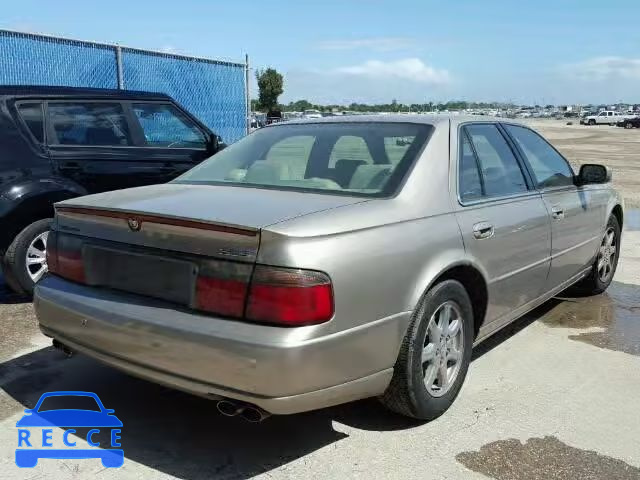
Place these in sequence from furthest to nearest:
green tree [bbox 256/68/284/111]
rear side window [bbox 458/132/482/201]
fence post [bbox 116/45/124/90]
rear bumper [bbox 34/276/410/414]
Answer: green tree [bbox 256/68/284/111]
fence post [bbox 116/45/124/90]
rear side window [bbox 458/132/482/201]
rear bumper [bbox 34/276/410/414]

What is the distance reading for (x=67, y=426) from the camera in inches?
128

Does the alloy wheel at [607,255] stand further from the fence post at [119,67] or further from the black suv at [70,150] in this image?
the fence post at [119,67]

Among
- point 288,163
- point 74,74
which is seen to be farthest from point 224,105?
point 288,163

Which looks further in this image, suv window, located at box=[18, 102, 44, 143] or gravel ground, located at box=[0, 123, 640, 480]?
suv window, located at box=[18, 102, 44, 143]

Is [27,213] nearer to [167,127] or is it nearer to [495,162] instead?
[167,127]

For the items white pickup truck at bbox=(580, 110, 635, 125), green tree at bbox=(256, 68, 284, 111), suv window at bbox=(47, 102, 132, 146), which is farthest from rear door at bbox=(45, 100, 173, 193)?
white pickup truck at bbox=(580, 110, 635, 125)

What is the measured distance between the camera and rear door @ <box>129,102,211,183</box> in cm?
648

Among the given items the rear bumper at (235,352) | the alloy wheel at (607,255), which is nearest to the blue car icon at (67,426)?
the rear bumper at (235,352)

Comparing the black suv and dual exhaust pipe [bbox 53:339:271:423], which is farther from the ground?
the black suv

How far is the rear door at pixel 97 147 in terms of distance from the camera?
5.72m

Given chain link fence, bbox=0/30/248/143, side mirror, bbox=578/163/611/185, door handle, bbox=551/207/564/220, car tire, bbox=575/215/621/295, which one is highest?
chain link fence, bbox=0/30/248/143

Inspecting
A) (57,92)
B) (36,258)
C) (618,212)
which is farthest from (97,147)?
(618,212)

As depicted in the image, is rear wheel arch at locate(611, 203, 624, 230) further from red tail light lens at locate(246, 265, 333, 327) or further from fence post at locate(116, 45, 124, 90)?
fence post at locate(116, 45, 124, 90)

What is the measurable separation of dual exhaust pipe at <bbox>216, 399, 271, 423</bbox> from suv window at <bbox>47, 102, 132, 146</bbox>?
12.8 feet
